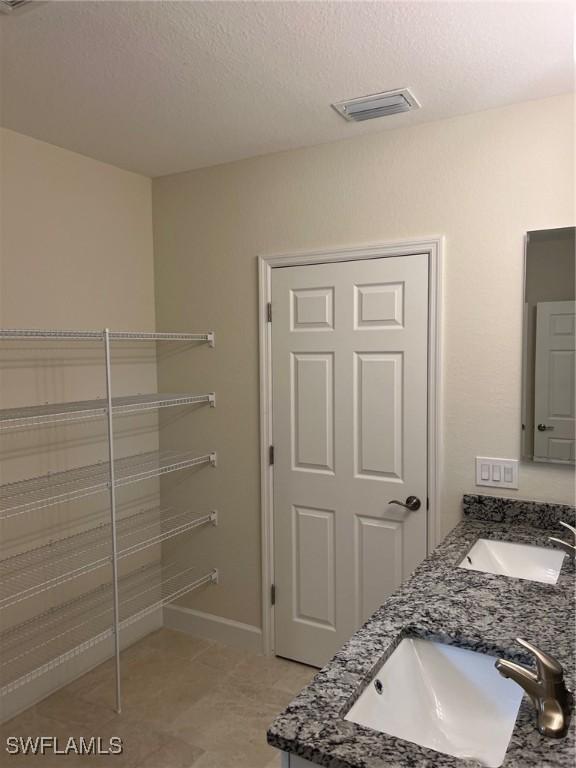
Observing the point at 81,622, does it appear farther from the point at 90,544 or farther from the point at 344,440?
the point at 344,440

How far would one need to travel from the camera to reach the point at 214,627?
3.21m

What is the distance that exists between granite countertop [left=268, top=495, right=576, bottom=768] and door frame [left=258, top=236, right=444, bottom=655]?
33cm

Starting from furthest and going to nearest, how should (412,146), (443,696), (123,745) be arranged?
(412,146), (123,745), (443,696)

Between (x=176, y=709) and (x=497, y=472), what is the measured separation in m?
1.74

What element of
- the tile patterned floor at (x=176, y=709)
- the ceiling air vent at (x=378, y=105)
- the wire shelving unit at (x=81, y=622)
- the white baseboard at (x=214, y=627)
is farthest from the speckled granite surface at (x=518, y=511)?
the ceiling air vent at (x=378, y=105)

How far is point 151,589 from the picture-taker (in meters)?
3.24

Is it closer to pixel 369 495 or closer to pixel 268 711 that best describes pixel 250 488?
pixel 369 495

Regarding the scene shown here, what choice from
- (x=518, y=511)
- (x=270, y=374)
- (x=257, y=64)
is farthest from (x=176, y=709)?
(x=257, y=64)

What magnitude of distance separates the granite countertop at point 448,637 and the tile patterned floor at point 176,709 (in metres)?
1.13

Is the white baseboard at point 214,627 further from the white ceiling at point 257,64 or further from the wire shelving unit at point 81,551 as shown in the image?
the white ceiling at point 257,64

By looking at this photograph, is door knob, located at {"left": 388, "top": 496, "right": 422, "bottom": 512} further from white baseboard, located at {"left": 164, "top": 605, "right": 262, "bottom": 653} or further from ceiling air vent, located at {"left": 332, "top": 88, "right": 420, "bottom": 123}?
ceiling air vent, located at {"left": 332, "top": 88, "right": 420, "bottom": 123}

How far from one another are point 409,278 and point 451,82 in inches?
30.8

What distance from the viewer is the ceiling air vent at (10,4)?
1603mm

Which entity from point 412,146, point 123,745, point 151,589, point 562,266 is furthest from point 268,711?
point 412,146
